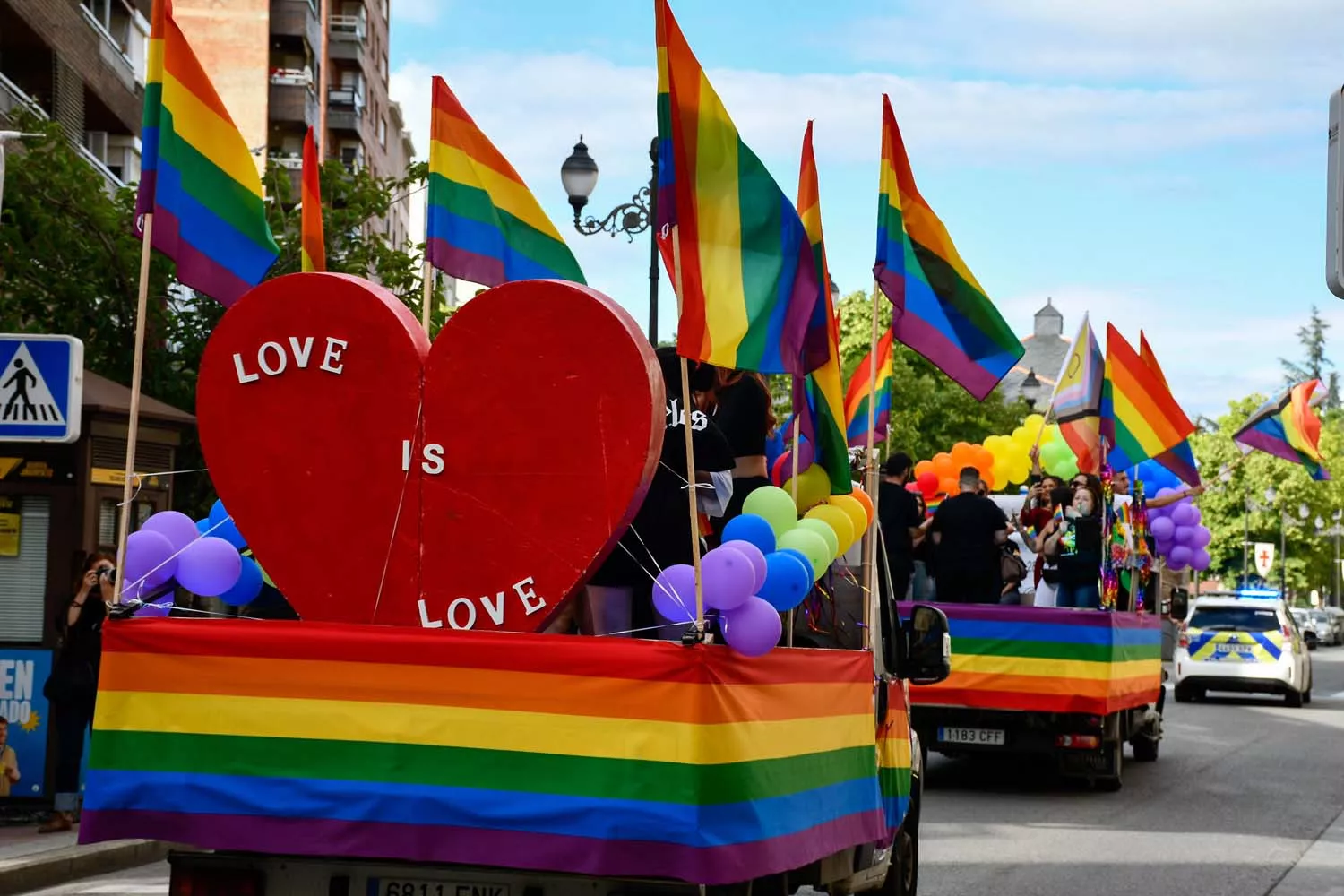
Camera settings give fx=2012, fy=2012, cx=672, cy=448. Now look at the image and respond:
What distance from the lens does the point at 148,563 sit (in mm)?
6688

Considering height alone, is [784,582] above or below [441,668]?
above

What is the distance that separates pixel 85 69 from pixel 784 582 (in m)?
31.5

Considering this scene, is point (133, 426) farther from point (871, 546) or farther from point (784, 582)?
point (871, 546)

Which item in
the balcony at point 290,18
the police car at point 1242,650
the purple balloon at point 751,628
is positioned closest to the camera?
the purple balloon at point 751,628

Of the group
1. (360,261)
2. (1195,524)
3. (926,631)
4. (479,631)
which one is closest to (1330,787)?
(1195,524)

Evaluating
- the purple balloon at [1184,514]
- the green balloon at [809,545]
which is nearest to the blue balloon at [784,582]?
the green balloon at [809,545]

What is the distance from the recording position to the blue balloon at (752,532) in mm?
6551

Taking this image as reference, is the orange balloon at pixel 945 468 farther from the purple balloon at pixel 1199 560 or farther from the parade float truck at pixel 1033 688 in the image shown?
the parade float truck at pixel 1033 688

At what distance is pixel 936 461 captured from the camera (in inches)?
865

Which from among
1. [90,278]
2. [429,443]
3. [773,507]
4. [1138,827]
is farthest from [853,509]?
[90,278]

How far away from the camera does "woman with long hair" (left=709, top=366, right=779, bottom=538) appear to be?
25.5 feet

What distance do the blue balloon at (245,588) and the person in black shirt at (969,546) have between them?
960cm

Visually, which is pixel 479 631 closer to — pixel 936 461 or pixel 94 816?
pixel 94 816

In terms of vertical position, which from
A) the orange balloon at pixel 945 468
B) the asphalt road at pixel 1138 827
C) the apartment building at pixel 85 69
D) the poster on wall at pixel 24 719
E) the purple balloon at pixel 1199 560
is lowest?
the asphalt road at pixel 1138 827
